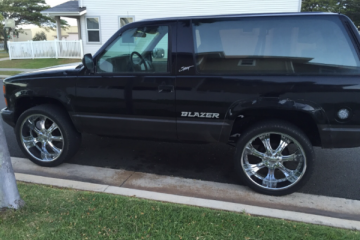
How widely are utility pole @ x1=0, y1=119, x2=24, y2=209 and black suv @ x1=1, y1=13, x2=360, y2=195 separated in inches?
44.1

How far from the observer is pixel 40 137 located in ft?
13.3

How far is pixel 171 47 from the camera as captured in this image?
3453 mm

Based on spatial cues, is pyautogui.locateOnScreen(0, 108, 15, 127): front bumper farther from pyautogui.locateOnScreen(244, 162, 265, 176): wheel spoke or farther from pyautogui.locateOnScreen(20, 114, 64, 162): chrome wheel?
pyautogui.locateOnScreen(244, 162, 265, 176): wheel spoke

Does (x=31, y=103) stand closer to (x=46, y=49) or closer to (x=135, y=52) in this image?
(x=135, y=52)

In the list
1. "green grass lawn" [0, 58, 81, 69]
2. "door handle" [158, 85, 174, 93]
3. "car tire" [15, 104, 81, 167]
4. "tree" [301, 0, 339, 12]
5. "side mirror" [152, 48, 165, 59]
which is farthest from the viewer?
"tree" [301, 0, 339, 12]

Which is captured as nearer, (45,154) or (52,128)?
(52,128)

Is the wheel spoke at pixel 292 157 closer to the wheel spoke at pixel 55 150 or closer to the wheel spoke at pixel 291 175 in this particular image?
the wheel spoke at pixel 291 175

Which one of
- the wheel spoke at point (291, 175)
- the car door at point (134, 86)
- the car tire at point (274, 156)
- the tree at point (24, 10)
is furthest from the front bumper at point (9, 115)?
the tree at point (24, 10)

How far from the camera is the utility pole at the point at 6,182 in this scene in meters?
2.77

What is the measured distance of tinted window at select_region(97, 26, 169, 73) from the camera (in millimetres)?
3596

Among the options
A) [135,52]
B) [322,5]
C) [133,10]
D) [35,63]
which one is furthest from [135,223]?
[322,5]

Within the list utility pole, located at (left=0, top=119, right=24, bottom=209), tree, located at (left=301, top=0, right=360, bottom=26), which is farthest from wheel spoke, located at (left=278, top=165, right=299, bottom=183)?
tree, located at (left=301, top=0, right=360, bottom=26)

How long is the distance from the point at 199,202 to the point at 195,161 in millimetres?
1255

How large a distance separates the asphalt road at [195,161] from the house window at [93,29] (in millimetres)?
13767
